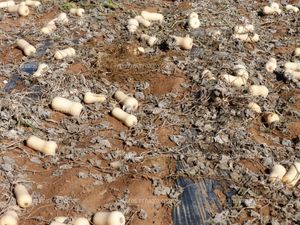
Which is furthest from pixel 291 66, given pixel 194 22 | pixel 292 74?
pixel 194 22

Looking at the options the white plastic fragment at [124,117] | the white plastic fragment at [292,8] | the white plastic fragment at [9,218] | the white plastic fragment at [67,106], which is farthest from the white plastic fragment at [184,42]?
the white plastic fragment at [9,218]

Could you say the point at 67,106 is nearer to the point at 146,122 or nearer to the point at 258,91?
the point at 146,122

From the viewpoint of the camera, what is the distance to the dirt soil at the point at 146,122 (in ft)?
20.9

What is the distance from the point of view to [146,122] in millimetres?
7863

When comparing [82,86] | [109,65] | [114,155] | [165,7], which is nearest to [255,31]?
[165,7]

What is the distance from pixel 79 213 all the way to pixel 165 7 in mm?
7325

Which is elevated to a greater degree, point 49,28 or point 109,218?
point 109,218

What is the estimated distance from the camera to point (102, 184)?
6641 millimetres

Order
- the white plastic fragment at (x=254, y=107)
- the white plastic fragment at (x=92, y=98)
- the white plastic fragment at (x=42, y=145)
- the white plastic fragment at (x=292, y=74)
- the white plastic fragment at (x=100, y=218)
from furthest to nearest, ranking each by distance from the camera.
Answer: the white plastic fragment at (x=292, y=74), the white plastic fragment at (x=92, y=98), the white plastic fragment at (x=254, y=107), the white plastic fragment at (x=42, y=145), the white plastic fragment at (x=100, y=218)

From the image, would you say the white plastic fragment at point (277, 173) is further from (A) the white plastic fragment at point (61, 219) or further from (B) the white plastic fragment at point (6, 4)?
(B) the white plastic fragment at point (6, 4)

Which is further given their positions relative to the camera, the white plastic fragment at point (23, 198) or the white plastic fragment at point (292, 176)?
the white plastic fragment at point (292, 176)

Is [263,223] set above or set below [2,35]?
above

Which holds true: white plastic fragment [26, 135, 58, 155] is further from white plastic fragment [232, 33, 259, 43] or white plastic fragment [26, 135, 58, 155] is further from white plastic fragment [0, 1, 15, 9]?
white plastic fragment [0, 1, 15, 9]

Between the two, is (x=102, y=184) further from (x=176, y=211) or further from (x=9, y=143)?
(x=9, y=143)
